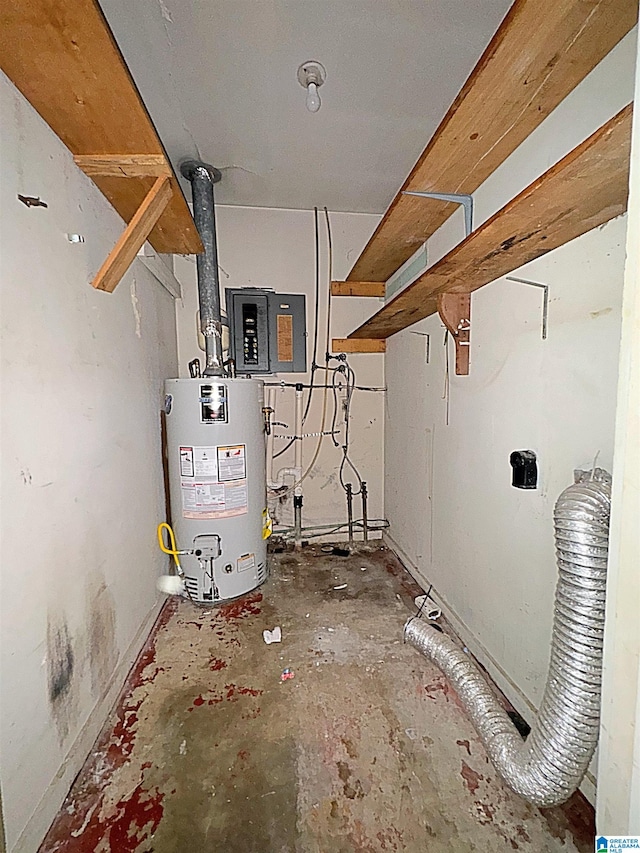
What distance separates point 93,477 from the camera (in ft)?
5.31

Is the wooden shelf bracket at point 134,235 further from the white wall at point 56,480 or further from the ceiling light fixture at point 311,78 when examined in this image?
the ceiling light fixture at point 311,78

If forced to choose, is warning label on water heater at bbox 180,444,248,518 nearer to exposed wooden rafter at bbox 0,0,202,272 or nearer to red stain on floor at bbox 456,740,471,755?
exposed wooden rafter at bbox 0,0,202,272

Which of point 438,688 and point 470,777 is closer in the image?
point 470,777

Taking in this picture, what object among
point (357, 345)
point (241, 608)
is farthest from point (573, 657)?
point (357, 345)

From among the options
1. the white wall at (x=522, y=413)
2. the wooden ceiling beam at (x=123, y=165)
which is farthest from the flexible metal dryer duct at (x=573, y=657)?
the wooden ceiling beam at (x=123, y=165)

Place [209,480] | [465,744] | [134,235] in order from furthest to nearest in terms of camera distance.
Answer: [209,480], [134,235], [465,744]

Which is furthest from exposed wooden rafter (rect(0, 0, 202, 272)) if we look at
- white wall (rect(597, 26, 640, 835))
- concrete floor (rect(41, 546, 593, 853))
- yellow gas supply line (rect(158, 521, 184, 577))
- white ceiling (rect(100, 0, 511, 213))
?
concrete floor (rect(41, 546, 593, 853))

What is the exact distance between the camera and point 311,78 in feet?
5.69

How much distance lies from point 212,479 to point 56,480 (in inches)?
44.4

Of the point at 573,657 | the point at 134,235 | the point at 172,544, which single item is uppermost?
the point at 134,235

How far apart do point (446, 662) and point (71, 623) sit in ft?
4.73

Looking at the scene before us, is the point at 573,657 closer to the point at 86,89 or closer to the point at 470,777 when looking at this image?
the point at 470,777

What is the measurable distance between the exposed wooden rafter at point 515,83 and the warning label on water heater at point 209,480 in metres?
1.60

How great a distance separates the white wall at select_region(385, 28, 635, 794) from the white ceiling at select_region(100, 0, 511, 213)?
0.50m
